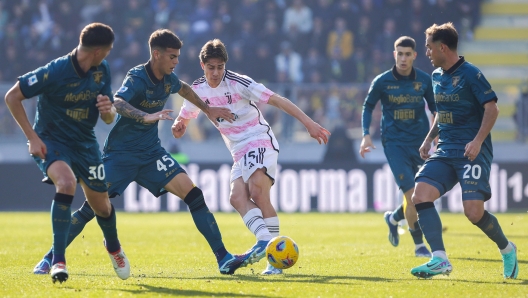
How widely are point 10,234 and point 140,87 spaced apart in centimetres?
665

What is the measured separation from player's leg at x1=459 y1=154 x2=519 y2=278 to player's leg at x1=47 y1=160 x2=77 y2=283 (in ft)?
11.5

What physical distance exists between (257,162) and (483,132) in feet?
7.51

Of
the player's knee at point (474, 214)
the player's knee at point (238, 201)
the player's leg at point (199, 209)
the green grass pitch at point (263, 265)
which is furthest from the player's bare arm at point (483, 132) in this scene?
the player's leg at point (199, 209)

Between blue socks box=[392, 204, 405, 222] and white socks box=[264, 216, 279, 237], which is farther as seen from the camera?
blue socks box=[392, 204, 405, 222]

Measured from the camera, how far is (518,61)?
79.6 feet

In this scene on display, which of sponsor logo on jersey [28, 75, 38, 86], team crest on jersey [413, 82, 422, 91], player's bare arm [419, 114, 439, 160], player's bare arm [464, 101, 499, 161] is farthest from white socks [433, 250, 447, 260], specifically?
sponsor logo on jersey [28, 75, 38, 86]

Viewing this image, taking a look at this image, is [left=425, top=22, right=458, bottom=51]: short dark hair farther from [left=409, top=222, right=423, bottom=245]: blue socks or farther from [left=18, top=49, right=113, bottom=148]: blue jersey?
[left=409, top=222, right=423, bottom=245]: blue socks

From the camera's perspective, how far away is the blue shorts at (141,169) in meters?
7.82

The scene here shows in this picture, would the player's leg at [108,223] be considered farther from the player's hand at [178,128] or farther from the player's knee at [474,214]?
the player's knee at [474,214]

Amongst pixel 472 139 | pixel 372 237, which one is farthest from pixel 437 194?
pixel 372 237

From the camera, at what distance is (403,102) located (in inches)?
399

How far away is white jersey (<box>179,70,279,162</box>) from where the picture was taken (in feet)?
26.4

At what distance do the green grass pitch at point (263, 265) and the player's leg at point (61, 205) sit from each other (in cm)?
26

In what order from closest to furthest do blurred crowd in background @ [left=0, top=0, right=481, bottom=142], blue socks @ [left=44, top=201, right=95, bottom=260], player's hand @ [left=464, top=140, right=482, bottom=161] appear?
player's hand @ [left=464, top=140, right=482, bottom=161] → blue socks @ [left=44, top=201, right=95, bottom=260] → blurred crowd in background @ [left=0, top=0, right=481, bottom=142]
